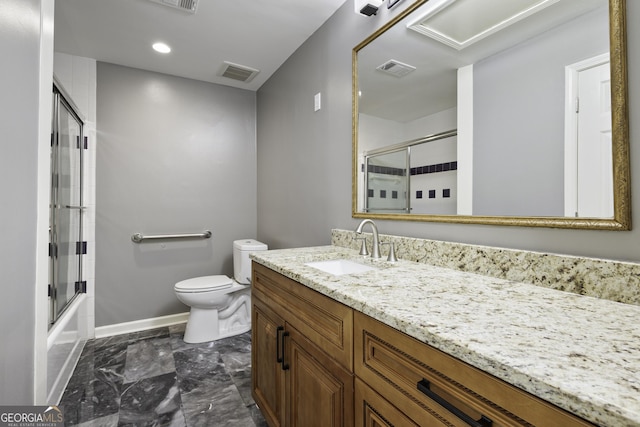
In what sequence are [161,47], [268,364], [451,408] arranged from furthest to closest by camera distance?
[161,47], [268,364], [451,408]

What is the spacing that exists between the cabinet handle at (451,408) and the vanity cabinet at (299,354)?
0.25 meters

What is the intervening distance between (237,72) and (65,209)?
177 cm

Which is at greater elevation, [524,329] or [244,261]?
[524,329]

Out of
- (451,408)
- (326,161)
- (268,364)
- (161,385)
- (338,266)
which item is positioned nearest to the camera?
(451,408)

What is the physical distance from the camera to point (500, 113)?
3.52 feet

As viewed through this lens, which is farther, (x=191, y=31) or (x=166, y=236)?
(x=166, y=236)

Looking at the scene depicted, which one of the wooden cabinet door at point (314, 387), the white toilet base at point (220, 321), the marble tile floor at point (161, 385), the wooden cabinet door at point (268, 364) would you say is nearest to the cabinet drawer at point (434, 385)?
the wooden cabinet door at point (314, 387)

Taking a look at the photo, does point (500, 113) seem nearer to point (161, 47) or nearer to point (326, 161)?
point (326, 161)

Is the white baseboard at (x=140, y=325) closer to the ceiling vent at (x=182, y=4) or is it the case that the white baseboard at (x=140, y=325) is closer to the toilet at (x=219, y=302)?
the toilet at (x=219, y=302)

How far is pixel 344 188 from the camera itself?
6.14 feet

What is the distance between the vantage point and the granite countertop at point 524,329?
15.9 inches

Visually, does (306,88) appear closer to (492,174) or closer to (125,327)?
(492,174)
